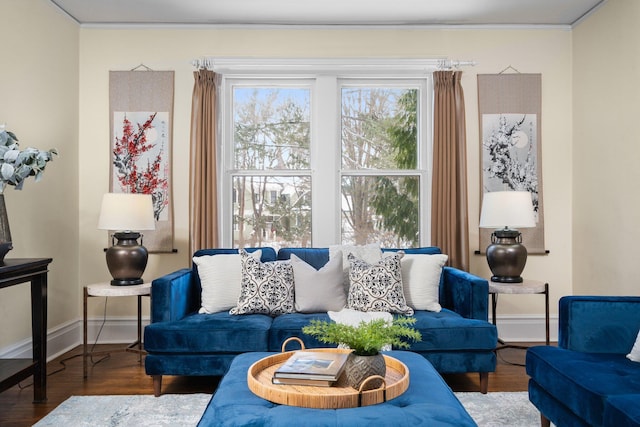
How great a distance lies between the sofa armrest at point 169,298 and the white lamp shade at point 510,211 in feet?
7.75

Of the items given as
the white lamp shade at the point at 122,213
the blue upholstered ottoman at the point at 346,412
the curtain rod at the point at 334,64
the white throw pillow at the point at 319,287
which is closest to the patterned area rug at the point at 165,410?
the white throw pillow at the point at 319,287

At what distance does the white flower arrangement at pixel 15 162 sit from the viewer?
2.95 m

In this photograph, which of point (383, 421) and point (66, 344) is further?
point (66, 344)

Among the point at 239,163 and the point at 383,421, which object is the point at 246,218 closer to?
the point at 239,163

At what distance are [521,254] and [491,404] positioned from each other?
139 cm

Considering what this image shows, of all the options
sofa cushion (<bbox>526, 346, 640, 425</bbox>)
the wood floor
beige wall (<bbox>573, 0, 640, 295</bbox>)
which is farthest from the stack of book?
beige wall (<bbox>573, 0, 640, 295</bbox>)

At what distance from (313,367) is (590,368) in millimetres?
1225

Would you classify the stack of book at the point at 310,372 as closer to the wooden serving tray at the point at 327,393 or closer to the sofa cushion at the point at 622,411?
the wooden serving tray at the point at 327,393

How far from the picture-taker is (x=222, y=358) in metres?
3.21

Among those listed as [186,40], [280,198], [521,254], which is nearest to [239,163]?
[280,198]

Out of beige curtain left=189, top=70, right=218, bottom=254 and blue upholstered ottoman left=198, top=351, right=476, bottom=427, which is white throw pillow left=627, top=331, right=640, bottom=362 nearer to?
blue upholstered ottoman left=198, top=351, right=476, bottom=427

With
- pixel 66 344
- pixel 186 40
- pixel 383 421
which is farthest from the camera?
pixel 186 40

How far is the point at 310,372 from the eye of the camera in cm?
201

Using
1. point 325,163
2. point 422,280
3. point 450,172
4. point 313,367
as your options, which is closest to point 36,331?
point 313,367
